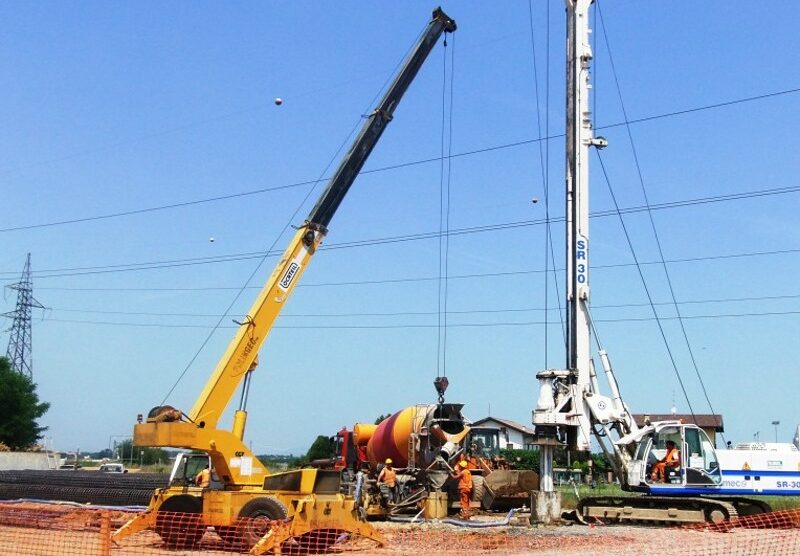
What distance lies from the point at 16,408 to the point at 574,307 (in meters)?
64.2

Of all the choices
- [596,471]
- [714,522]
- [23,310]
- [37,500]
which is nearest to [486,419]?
[596,471]

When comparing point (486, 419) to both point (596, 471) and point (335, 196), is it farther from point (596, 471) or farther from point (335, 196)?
point (335, 196)

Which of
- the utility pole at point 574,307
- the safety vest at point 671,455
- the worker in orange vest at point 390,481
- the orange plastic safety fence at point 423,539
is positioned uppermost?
the utility pole at point 574,307

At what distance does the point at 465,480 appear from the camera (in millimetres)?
27203

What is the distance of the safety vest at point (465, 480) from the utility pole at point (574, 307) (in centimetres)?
346

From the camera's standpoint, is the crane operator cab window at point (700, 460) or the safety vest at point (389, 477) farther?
the safety vest at point (389, 477)

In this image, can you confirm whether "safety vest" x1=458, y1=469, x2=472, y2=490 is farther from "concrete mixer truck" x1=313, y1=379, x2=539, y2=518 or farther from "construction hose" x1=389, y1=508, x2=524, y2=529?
"construction hose" x1=389, y1=508, x2=524, y2=529

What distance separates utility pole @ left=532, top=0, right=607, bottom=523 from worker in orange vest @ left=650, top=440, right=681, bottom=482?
5.83 ft

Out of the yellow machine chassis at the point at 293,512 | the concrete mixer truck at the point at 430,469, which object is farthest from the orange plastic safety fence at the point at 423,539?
the concrete mixer truck at the point at 430,469

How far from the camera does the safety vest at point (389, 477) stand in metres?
27.2

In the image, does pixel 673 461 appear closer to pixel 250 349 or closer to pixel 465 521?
pixel 465 521

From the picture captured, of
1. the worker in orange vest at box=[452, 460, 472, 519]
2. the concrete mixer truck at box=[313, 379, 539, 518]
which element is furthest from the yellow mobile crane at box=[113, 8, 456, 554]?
the worker in orange vest at box=[452, 460, 472, 519]

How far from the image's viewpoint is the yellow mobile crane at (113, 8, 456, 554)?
60.7 ft

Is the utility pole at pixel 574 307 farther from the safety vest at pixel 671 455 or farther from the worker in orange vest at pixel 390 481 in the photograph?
the worker in orange vest at pixel 390 481
